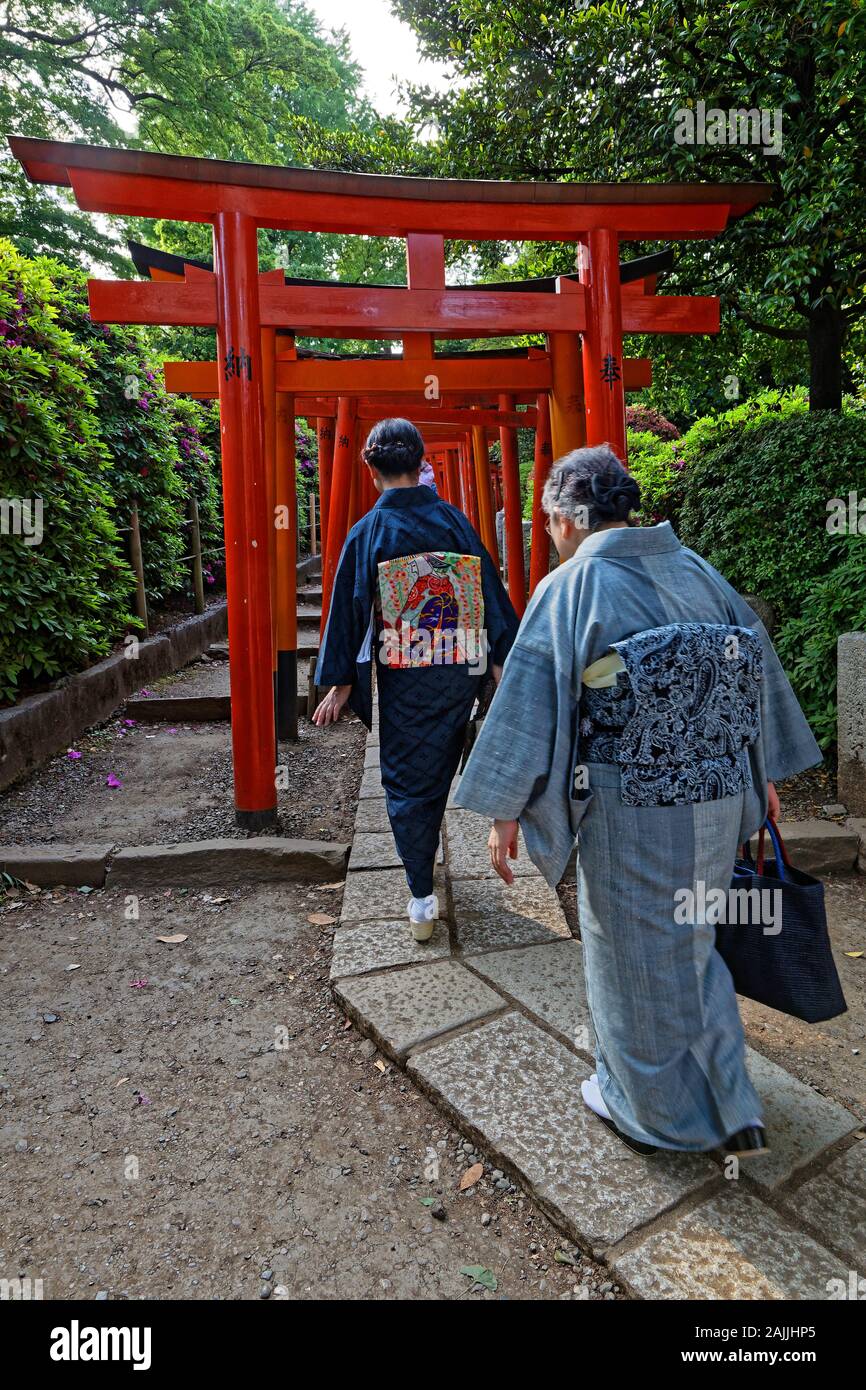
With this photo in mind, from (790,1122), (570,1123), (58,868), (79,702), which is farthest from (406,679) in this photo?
(79,702)

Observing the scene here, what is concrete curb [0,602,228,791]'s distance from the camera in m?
5.14

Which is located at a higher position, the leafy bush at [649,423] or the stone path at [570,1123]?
the leafy bush at [649,423]

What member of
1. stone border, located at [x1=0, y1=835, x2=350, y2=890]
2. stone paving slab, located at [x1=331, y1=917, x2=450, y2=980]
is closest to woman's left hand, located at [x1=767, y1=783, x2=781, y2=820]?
stone paving slab, located at [x1=331, y1=917, x2=450, y2=980]

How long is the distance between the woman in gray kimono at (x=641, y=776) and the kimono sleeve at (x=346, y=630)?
→ 4.01 feet

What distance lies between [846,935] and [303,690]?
17.9 feet

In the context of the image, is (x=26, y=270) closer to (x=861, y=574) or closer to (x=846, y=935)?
(x=861, y=574)

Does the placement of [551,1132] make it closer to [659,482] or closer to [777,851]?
[777,851]

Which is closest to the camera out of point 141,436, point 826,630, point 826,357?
point 826,630

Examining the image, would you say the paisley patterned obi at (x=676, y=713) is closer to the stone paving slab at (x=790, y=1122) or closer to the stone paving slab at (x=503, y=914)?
the stone paving slab at (x=790, y=1122)

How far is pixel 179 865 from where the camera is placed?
3.91 m

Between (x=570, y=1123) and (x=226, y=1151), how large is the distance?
95cm

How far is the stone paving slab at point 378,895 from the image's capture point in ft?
11.0

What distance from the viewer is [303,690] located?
7.70 m

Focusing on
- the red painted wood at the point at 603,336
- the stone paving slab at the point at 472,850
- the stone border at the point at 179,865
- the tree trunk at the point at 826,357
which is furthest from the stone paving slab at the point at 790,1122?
the tree trunk at the point at 826,357
